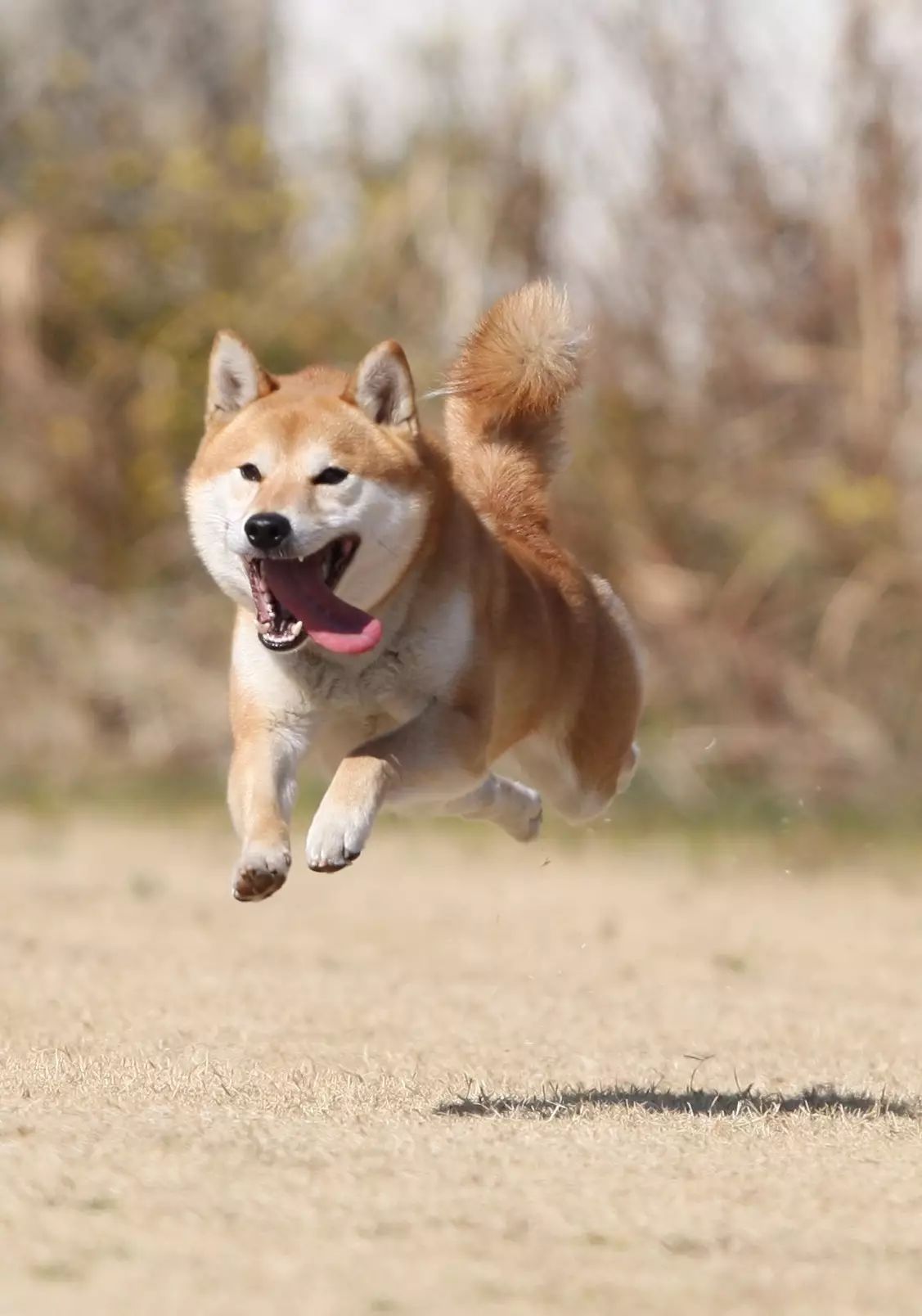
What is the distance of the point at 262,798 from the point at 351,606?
0.46 metres

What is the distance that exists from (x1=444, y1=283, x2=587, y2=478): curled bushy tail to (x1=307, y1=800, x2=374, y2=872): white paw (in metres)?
1.61

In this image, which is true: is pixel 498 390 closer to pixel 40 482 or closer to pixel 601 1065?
pixel 601 1065

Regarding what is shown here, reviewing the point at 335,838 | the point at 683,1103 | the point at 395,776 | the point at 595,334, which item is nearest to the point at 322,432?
the point at 395,776

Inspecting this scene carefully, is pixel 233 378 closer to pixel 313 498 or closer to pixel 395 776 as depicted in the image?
pixel 313 498

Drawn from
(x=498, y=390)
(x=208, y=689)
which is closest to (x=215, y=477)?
(x=498, y=390)

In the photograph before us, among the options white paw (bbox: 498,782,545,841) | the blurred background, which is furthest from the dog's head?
the blurred background

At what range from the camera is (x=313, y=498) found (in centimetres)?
489

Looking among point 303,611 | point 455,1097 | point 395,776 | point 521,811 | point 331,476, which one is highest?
point 331,476

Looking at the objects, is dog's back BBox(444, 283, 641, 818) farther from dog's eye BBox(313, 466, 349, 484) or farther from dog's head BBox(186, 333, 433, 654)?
dog's eye BBox(313, 466, 349, 484)

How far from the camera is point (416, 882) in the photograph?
10031 millimetres

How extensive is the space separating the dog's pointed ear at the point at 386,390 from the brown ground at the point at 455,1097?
1523 millimetres

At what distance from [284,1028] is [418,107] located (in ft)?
29.9

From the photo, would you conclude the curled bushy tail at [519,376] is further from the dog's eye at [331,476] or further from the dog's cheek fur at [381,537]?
the dog's eye at [331,476]

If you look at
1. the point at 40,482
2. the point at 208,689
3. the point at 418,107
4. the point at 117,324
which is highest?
the point at 418,107
